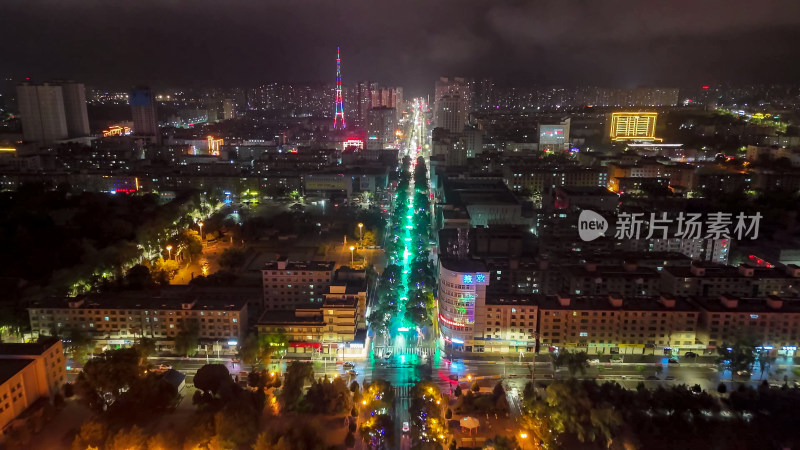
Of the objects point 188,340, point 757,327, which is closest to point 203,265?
point 188,340

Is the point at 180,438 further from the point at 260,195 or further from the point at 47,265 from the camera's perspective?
the point at 260,195

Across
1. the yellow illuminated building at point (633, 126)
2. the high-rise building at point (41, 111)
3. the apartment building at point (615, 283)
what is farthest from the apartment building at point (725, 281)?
the high-rise building at point (41, 111)

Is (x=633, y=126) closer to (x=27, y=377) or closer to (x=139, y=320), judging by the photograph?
(x=139, y=320)

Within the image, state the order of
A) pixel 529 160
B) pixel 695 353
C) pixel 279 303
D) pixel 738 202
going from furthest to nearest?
1. pixel 529 160
2. pixel 738 202
3. pixel 279 303
4. pixel 695 353

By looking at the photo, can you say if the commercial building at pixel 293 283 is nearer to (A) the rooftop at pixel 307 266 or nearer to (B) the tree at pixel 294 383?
(A) the rooftop at pixel 307 266

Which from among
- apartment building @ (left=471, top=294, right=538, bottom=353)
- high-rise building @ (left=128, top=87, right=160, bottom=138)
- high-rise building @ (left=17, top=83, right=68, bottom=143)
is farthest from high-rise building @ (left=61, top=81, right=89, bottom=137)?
apartment building @ (left=471, top=294, right=538, bottom=353)

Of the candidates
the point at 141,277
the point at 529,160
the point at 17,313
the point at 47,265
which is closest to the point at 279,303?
the point at 141,277

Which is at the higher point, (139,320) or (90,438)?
(139,320)
